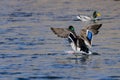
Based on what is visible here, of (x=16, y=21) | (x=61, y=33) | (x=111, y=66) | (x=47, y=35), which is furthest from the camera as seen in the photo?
(x=16, y=21)

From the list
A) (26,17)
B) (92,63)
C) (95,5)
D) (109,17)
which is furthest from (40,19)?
(92,63)

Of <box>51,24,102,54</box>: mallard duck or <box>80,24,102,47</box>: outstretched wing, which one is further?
<box>80,24,102,47</box>: outstretched wing

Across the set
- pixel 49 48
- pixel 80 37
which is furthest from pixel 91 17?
pixel 80 37

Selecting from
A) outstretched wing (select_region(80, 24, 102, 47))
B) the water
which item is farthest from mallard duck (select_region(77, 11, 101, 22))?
outstretched wing (select_region(80, 24, 102, 47))

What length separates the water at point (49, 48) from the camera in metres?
18.8

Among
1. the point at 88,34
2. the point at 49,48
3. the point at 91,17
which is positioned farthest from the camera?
the point at 91,17

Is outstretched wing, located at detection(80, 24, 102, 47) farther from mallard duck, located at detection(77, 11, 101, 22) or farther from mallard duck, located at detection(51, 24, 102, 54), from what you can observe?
mallard duck, located at detection(77, 11, 101, 22)

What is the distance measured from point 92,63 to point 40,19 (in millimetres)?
18872

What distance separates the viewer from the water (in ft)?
61.8

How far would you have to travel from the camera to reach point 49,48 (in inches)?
985

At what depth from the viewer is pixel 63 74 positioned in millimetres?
18547

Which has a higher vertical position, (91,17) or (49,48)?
(49,48)

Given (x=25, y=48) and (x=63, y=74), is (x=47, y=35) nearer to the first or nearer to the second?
(x=25, y=48)

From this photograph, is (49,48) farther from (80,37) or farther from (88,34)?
(88,34)
